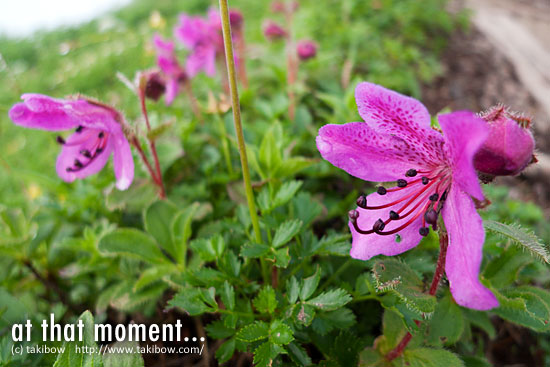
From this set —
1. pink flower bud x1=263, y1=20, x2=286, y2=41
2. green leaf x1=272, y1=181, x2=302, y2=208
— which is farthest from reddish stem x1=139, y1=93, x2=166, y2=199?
Result: pink flower bud x1=263, y1=20, x2=286, y2=41

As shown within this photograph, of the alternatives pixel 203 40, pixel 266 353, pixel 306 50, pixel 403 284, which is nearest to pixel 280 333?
pixel 266 353

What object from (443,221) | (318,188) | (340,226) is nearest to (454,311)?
(443,221)

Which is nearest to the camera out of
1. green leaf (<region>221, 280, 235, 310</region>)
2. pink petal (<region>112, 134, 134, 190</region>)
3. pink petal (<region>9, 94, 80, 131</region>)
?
green leaf (<region>221, 280, 235, 310</region>)

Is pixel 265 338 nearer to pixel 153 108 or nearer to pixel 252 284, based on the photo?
pixel 252 284

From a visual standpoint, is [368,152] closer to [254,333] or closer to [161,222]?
[254,333]

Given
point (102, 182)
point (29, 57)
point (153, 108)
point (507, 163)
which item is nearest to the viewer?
point (507, 163)

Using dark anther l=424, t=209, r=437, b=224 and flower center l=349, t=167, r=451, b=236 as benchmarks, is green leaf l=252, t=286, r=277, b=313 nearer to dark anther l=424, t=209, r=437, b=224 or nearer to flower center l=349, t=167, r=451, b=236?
flower center l=349, t=167, r=451, b=236
